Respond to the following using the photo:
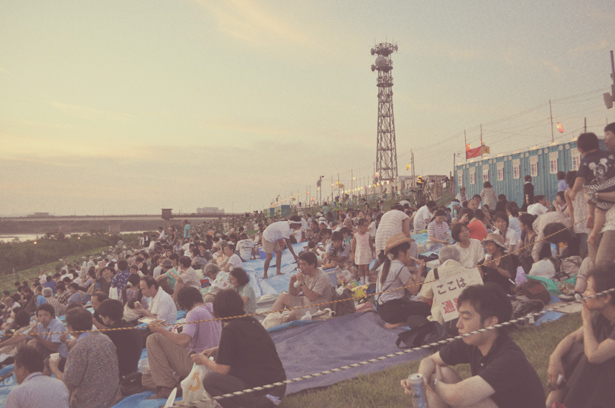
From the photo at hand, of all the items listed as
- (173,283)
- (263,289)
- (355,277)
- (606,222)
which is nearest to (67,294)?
(173,283)

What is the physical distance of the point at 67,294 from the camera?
1692cm

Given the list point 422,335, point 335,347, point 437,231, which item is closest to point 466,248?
point 422,335

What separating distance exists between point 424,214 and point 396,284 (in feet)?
25.0

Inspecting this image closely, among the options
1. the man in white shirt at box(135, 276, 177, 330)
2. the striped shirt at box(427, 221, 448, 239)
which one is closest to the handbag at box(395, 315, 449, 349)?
the man in white shirt at box(135, 276, 177, 330)

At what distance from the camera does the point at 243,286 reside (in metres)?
8.10

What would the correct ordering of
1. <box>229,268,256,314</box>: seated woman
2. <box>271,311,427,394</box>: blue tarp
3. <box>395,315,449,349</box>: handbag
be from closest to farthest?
<box>271,311,427,394</box>: blue tarp → <box>395,315,449,349</box>: handbag → <box>229,268,256,314</box>: seated woman

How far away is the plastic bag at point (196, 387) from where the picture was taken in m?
4.69

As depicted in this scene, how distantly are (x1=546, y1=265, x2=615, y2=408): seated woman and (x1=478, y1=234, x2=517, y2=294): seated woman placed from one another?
4.08 meters

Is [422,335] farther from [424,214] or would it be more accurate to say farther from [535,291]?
[424,214]

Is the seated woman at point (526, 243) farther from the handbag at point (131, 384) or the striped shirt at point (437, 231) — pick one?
the handbag at point (131, 384)

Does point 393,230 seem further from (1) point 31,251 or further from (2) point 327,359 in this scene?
(1) point 31,251

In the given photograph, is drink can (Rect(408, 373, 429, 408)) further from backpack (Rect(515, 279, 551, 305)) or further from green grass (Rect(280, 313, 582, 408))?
backpack (Rect(515, 279, 551, 305))

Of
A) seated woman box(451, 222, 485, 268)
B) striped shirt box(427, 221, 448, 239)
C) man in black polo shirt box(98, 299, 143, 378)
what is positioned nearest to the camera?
man in black polo shirt box(98, 299, 143, 378)

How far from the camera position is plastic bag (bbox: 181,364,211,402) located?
4691mm
